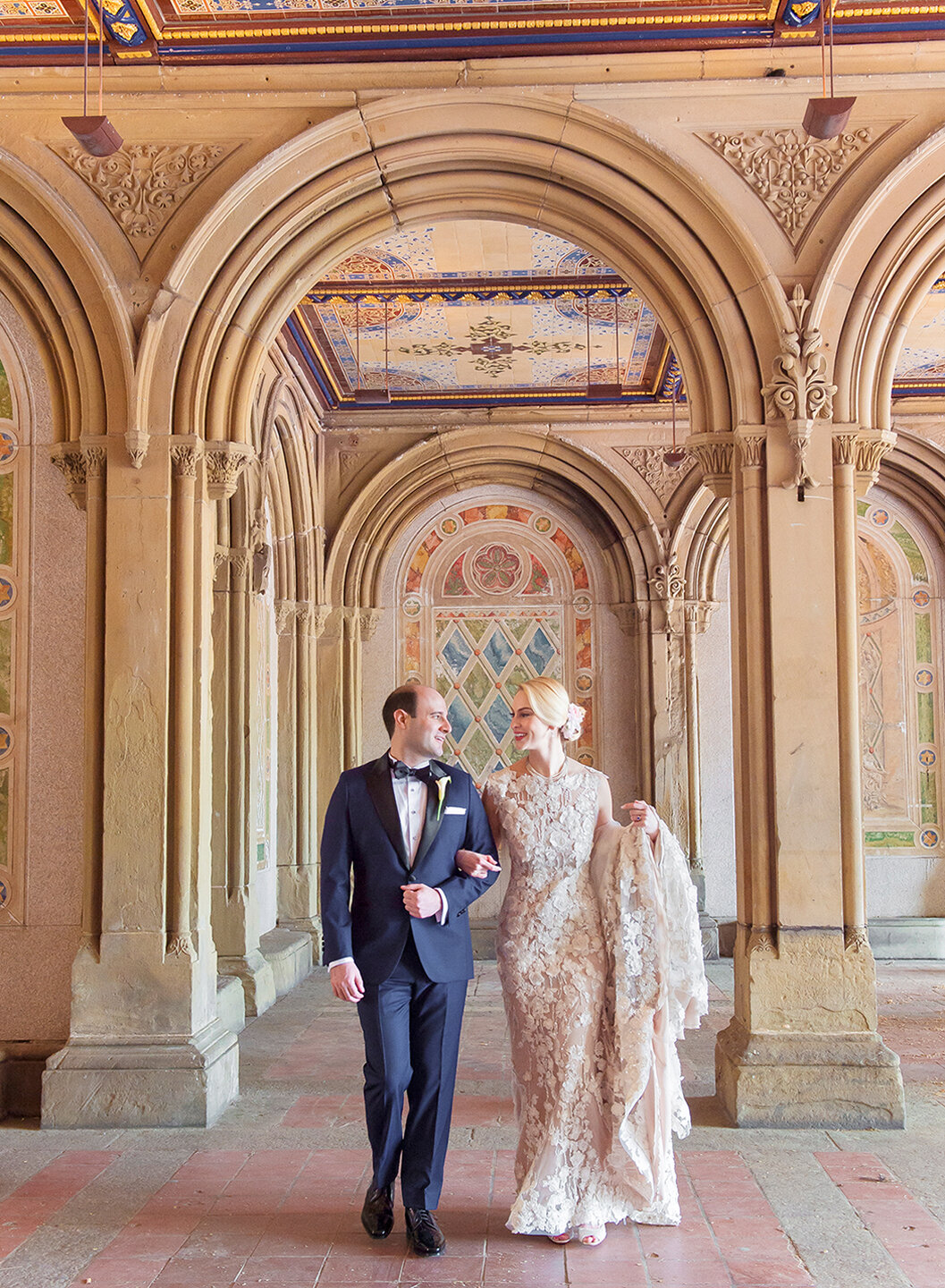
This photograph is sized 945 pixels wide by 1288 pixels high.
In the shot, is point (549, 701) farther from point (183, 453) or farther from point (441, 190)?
point (441, 190)

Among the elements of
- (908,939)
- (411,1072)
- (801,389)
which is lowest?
(908,939)

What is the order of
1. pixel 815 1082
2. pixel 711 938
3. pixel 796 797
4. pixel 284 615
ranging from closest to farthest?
pixel 815 1082, pixel 796 797, pixel 284 615, pixel 711 938

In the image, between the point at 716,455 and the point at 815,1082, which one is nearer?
the point at 815,1082

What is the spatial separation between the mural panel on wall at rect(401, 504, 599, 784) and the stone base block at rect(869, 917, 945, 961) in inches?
111

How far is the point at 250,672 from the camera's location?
26.2 feet

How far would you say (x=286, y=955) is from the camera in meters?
8.57

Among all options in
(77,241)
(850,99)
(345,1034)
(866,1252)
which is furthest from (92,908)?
(850,99)

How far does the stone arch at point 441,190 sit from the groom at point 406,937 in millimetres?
2389

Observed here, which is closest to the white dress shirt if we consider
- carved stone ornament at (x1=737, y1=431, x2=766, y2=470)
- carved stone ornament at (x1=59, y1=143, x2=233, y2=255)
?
carved stone ornament at (x1=737, y1=431, x2=766, y2=470)

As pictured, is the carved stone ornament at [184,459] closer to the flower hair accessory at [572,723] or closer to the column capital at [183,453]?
the column capital at [183,453]

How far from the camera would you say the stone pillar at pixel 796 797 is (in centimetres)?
496

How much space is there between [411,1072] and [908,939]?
817 centimetres

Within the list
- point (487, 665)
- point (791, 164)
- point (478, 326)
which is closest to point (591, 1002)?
point (791, 164)

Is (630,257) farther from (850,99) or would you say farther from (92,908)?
(92,908)
